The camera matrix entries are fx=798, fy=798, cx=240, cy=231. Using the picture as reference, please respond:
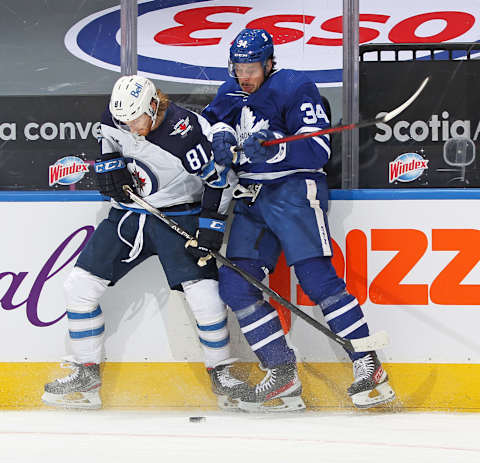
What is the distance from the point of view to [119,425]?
8.49 ft

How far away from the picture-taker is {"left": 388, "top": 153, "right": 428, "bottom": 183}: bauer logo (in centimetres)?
287

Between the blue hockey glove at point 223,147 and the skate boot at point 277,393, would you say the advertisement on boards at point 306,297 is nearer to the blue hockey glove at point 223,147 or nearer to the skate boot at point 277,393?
the skate boot at point 277,393

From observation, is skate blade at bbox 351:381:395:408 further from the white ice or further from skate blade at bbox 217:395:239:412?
skate blade at bbox 217:395:239:412

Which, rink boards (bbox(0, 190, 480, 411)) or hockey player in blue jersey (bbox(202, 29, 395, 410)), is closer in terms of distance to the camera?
hockey player in blue jersey (bbox(202, 29, 395, 410))

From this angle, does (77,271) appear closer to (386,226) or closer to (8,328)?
(8,328)

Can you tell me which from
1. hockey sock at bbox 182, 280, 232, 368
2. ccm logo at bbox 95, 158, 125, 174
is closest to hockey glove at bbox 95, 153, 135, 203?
ccm logo at bbox 95, 158, 125, 174

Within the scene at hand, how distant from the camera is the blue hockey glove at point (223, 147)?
8.38 feet

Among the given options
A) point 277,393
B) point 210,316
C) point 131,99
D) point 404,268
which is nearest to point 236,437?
point 277,393

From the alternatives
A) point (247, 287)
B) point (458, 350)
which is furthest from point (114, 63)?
point (458, 350)

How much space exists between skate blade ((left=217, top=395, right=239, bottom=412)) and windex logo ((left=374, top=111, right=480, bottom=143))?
1072 mm

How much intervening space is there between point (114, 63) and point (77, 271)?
0.79m

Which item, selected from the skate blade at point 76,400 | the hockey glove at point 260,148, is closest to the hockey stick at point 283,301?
the hockey glove at point 260,148

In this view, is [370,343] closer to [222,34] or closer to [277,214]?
[277,214]

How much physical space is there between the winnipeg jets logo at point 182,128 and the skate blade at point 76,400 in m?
0.96
